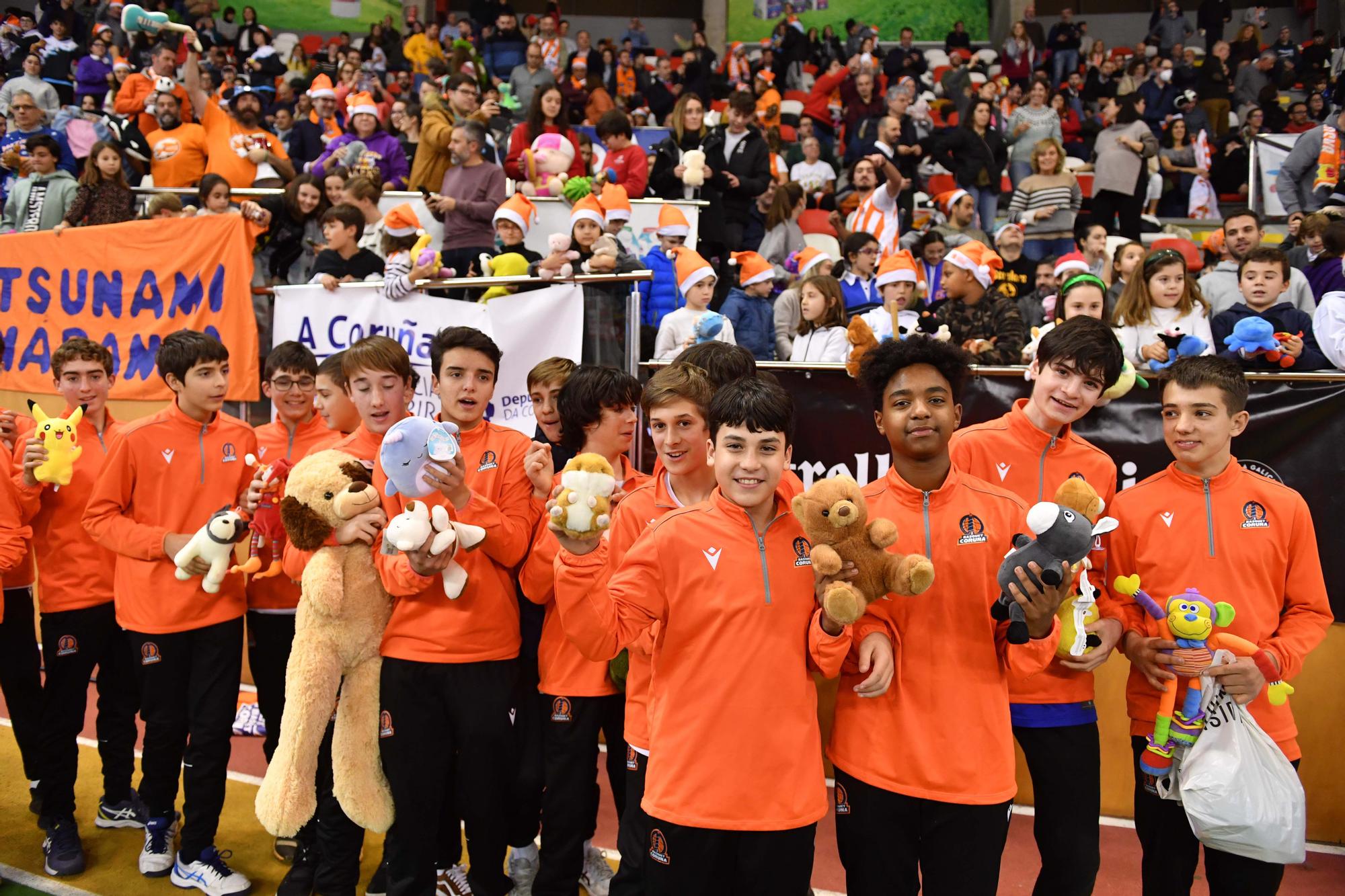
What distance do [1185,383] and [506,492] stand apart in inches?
94.5

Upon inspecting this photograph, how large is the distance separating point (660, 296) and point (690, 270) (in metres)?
0.51

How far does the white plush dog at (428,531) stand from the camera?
137 inches

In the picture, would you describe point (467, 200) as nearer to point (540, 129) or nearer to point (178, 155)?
point (540, 129)

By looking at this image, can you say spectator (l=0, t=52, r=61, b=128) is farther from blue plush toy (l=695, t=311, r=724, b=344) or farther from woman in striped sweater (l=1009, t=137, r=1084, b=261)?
woman in striped sweater (l=1009, t=137, r=1084, b=261)

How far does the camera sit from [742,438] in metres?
3.04

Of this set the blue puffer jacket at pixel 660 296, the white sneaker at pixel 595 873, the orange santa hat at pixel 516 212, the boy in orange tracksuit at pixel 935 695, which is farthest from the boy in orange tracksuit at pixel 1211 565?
the orange santa hat at pixel 516 212

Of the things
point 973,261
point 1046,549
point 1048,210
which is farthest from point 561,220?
point 1046,549

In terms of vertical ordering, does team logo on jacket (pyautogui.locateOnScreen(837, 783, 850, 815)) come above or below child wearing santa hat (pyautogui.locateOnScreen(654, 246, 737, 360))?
below

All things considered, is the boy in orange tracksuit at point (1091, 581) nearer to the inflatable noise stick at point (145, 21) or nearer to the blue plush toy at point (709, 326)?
the blue plush toy at point (709, 326)

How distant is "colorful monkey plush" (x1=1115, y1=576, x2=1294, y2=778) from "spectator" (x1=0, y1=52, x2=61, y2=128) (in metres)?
14.9

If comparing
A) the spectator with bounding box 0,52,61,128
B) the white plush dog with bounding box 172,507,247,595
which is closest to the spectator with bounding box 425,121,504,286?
the white plush dog with bounding box 172,507,247,595

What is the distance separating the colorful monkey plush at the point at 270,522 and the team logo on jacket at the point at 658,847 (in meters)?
2.16

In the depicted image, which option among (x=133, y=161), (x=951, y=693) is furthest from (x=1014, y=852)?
(x=133, y=161)

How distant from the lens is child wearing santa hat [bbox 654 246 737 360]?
688 cm
